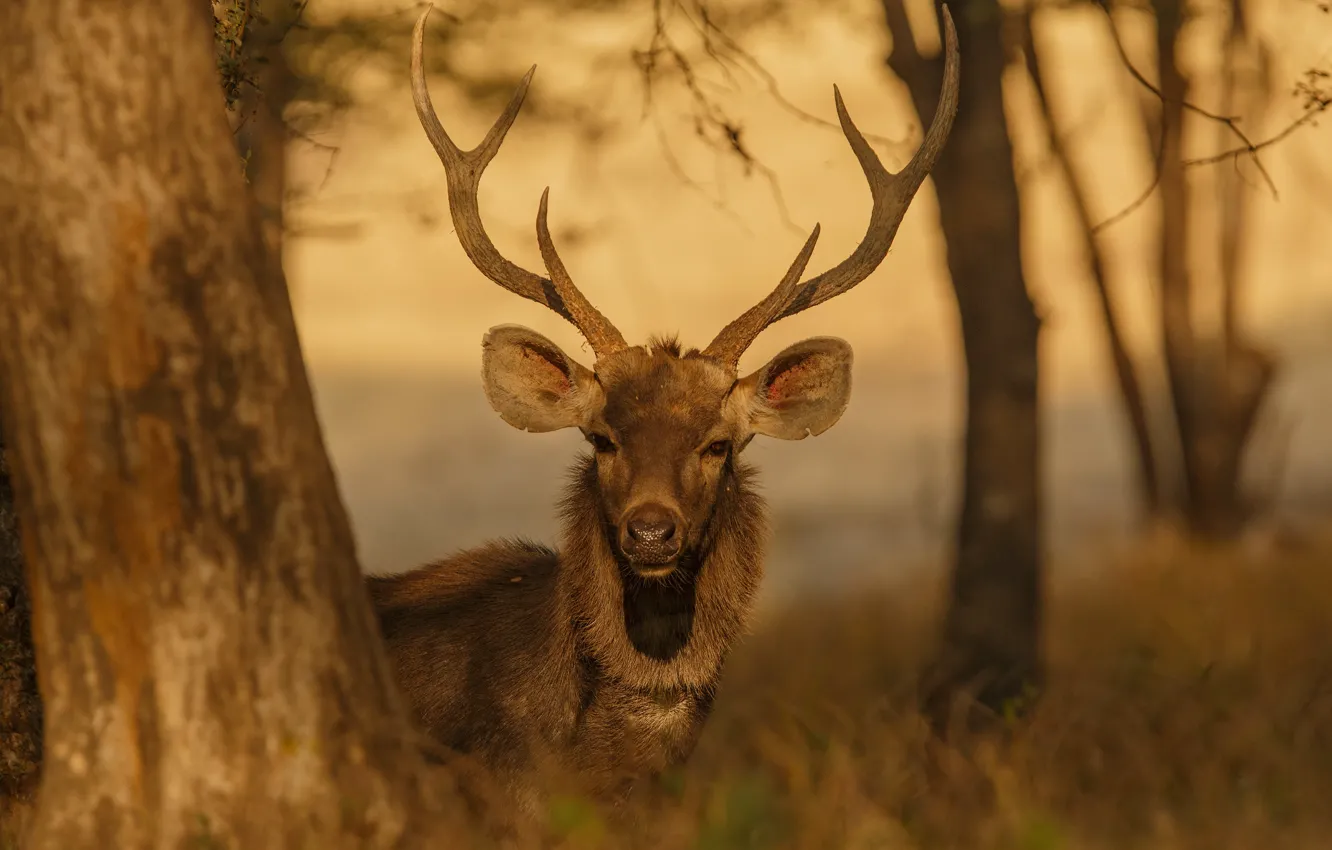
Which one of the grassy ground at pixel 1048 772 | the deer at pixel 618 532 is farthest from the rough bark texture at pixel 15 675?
the deer at pixel 618 532

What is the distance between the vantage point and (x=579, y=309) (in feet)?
21.9

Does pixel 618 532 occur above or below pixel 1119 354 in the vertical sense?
below

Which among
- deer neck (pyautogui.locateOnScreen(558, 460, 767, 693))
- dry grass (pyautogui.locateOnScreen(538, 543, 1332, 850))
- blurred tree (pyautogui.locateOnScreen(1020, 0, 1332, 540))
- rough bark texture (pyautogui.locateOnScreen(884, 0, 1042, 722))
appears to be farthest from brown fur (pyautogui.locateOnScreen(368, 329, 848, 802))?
blurred tree (pyautogui.locateOnScreen(1020, 0, 1332, 540))

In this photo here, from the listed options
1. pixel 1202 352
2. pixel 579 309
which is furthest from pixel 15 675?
pixel 1202 352

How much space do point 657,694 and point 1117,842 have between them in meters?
1.74

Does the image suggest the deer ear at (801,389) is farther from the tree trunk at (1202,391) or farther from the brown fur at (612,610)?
the tree trunk at (1202,391)

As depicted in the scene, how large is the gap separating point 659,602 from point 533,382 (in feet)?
3.30

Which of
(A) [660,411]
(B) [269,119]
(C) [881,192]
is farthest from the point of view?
(B) [269,119]

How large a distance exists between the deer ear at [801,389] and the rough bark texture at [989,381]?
2.28m

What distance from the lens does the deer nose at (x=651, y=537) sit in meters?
5.82

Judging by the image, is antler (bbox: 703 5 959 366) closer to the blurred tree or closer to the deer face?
the deer face

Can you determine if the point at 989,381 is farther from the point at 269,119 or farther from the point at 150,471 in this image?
the point at 269,119

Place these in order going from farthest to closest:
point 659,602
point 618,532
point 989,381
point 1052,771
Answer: point 989,381
point 659,602
point 1052,771
point 618,532

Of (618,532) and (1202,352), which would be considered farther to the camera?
(1202,352)
